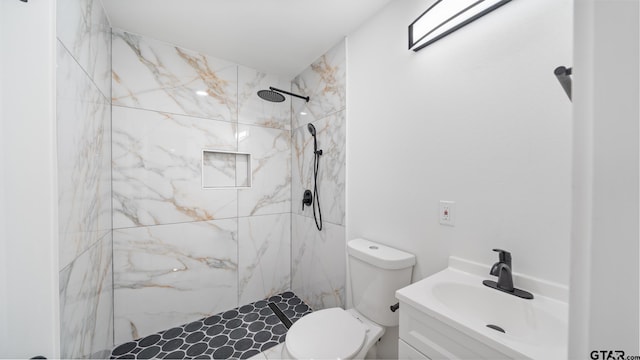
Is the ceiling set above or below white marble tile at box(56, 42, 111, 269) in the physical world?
above

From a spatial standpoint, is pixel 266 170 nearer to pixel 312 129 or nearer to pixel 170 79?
pixel 312 129

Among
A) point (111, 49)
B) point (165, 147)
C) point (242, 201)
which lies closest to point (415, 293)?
point (242, 201)

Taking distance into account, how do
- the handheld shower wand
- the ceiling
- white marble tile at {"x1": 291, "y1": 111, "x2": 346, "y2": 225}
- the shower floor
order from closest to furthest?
the ceiling < the shower floor < white marble tile at {"x1": 291, "y1": 111, "x2": 346, "y2": 225} < the handheld shower wand

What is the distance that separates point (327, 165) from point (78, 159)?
142 cm

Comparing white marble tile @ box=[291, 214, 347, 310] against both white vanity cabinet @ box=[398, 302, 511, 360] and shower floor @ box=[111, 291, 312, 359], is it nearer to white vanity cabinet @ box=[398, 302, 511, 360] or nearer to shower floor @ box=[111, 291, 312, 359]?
shower floor @ box=[111, 291, 312, 359]

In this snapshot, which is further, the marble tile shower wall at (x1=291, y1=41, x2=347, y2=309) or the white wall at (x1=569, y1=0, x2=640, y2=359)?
the marble tile shower wall at (x1=291, y1=41, x2=347, y2=309)

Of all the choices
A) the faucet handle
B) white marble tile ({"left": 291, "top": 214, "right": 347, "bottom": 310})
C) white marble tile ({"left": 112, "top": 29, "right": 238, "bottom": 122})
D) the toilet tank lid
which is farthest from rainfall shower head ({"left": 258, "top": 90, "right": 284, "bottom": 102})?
the faucet handle

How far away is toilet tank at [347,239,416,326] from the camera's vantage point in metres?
1.20

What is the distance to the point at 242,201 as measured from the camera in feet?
6.98

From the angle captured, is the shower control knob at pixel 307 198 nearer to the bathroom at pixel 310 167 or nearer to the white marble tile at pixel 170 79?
the bathroom at pixel 310 167

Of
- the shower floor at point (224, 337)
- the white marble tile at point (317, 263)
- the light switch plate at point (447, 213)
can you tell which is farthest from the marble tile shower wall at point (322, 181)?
the light switch plate at point (447, 213)

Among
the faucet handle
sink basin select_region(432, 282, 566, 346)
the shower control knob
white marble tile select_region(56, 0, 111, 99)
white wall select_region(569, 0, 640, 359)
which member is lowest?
sink basin select_region(432, 282, 566, 346)

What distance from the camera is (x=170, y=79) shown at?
1.81 metres

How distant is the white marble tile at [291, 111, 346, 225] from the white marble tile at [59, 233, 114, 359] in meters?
1.41
